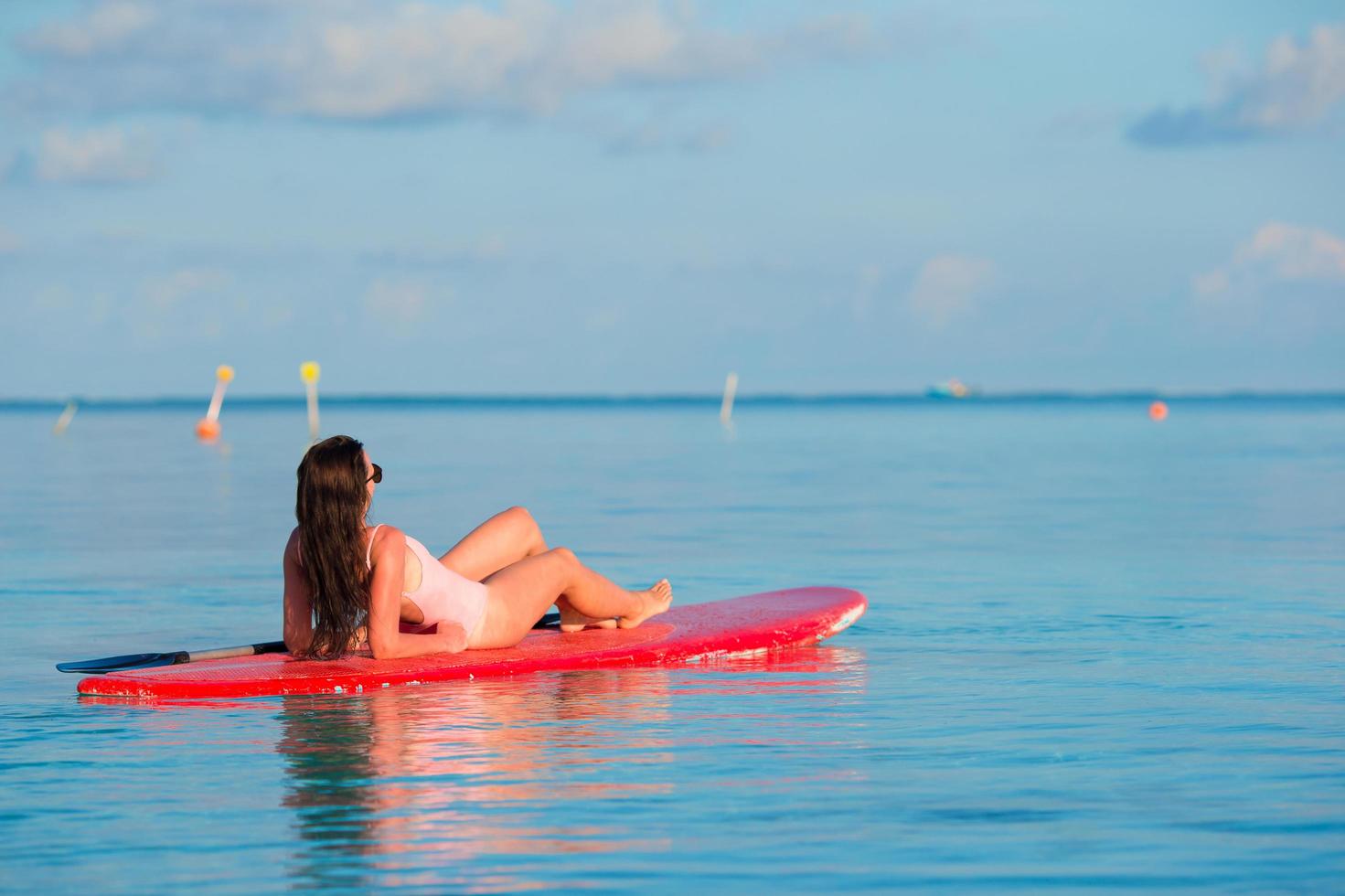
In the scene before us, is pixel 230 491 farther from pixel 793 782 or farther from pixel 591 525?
pixel 793 782

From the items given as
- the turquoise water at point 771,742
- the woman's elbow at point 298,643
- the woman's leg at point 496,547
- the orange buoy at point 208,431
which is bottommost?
the turquoise water at point 771,742

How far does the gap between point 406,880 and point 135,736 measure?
240 centimetres

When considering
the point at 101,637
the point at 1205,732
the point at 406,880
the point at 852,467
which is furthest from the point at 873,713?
the point at 852,467

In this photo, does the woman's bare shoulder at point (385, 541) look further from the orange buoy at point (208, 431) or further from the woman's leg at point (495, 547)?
the orange buoy at point (208, 431)

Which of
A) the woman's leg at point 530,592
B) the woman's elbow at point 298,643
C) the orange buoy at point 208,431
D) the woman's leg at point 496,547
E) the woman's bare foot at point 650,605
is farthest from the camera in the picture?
the orange buoy at point 208,431

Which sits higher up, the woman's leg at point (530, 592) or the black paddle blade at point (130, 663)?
the woman's leg at point (530, 592)

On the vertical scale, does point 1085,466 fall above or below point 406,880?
above

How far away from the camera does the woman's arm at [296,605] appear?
7277mm

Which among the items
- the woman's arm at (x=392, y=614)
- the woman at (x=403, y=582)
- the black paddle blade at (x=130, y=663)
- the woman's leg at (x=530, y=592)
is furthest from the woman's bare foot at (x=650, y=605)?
the black paddle blade at (x=130, y=663)

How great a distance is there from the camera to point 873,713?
693cm

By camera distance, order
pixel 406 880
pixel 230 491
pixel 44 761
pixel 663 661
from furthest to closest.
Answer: pixel 230 491 → pixel 663 661 → pixel 44 761 → pixel 406 880

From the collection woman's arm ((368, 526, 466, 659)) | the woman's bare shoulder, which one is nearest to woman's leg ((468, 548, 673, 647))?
woman's arm ((368, 526, 466, 659))

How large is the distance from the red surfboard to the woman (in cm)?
10

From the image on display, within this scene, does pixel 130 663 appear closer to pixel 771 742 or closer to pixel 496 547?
pixel 496 547
